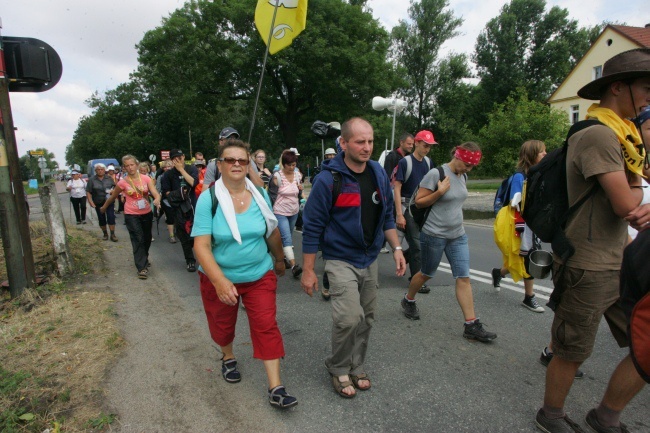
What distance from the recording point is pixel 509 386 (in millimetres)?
2906

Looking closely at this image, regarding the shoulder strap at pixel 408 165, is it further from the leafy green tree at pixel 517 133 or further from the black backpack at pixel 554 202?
the leafy green tree at pixel 517 133

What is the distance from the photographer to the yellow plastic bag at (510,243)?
4.12 metres

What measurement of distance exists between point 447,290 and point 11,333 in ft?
15.3

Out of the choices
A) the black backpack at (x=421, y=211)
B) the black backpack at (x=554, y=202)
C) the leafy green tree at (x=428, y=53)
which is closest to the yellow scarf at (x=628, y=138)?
the black backpack at (x=554, y=202)

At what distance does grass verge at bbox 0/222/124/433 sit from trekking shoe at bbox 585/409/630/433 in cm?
288

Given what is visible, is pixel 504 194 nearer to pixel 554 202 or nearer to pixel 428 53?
pixel 554 202

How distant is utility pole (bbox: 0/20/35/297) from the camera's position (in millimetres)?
4262

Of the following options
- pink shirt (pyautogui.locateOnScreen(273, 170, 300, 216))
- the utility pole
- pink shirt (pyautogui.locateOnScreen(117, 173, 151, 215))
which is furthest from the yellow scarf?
pink shirt (pyautogui.locateOnScreen(117, 173, 151, 215))

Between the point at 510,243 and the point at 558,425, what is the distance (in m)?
2.13

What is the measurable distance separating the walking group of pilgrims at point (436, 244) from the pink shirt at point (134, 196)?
3.51 metres

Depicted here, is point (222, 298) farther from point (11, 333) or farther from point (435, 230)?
point (11, 333)

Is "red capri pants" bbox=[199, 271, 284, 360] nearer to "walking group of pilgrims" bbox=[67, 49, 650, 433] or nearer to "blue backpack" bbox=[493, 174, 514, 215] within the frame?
"walking group of pilgrims" bbox=[67, 49, 650, 433]

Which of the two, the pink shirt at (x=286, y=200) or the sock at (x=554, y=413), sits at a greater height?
the pink shirt at (x=286, y=200)

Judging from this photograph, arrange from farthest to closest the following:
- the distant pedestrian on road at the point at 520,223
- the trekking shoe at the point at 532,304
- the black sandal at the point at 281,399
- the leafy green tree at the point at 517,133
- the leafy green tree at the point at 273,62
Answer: the leafy green tree at the point at 273,62 → the leafy green tree at the point at 517,133 → the trekking shoe at the point at 532,304 → the distant pedestrian on road at the point at 520,223 → the black sandal at the point at 281,399
